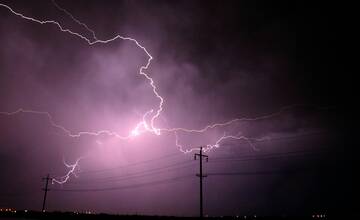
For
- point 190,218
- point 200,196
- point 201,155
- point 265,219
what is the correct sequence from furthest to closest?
point 190,218 < point 265,219 < point 201,155 < point 200,196

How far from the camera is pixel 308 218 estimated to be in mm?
37375

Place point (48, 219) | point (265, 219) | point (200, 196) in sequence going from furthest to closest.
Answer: point (48, 219)
point (265, 219)
point (200, 196)

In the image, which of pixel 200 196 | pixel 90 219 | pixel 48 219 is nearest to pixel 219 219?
pixel 200 196

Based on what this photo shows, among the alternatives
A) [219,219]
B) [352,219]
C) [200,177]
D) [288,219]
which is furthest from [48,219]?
[352,219]

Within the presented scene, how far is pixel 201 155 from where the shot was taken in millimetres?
36500

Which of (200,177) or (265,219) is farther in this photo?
(265,219)

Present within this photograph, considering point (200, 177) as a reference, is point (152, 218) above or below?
below

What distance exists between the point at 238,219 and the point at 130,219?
1644 cm

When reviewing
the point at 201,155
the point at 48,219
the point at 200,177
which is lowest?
the point at 48,219

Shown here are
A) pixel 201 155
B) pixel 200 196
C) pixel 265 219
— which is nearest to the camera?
pixel 200 196

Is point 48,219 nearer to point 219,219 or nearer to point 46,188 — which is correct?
point 46,188

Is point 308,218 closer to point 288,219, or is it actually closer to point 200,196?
point 288,219

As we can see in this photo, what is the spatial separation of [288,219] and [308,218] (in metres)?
2.09

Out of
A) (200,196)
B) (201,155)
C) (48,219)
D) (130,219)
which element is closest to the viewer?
(200,196)
